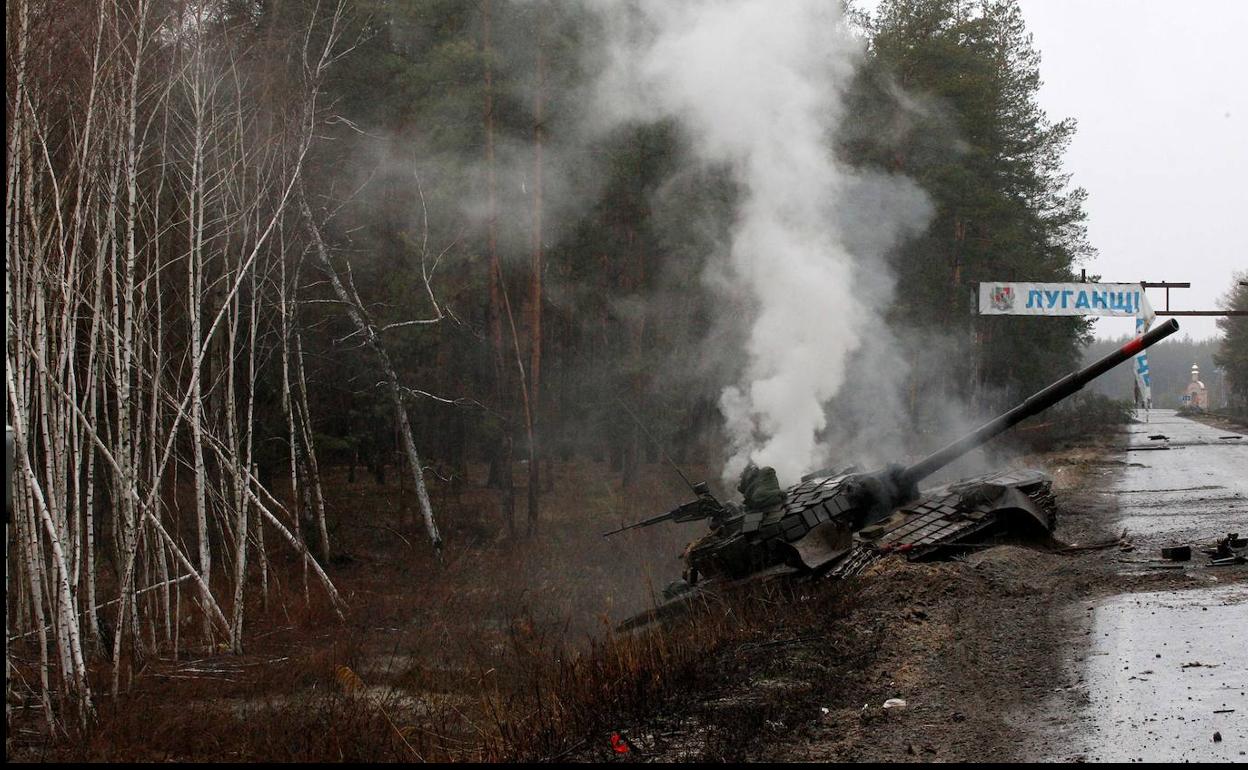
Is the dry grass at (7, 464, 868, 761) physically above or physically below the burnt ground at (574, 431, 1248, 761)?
below

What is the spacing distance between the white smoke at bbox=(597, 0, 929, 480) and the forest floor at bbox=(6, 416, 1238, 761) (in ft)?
13.8

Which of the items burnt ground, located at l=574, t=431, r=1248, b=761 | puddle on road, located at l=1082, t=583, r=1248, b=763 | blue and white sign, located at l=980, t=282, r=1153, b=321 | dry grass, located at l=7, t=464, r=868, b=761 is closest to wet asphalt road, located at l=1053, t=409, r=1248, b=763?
puddle on road, located at l=1082, t=583, r=1248, b=763

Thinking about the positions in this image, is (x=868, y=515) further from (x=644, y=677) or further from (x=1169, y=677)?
(x=1169, y=677)

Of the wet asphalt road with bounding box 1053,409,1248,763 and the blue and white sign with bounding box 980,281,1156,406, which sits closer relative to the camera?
the wet asphalt road with bounding box 1053,409,1248,763

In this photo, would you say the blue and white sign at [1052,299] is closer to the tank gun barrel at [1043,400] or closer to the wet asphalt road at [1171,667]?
the wet asphalt road at [1171,667]

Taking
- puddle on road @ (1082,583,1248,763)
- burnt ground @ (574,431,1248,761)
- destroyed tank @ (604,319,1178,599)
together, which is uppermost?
destroyed tank @ (604,319,1178,599)

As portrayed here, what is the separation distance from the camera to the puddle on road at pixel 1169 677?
6.13 metres

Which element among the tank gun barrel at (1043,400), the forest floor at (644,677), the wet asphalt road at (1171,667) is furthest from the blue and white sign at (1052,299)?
the tank gun barrel at (1043,400)

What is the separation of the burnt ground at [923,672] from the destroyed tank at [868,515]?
44 centimetres

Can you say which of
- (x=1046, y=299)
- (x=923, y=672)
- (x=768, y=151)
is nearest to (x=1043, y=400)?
(x=923, y=672)

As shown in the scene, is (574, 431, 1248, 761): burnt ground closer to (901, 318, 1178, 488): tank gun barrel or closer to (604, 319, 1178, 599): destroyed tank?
(604, 319, 1178, 599): destroyed tank

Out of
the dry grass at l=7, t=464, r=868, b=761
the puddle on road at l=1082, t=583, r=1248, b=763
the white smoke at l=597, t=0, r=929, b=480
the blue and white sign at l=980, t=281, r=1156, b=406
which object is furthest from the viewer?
the blue and white sign at l=980, t=281, r=1156, b=406

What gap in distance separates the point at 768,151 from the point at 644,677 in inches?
558

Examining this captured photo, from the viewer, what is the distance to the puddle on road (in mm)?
6133
